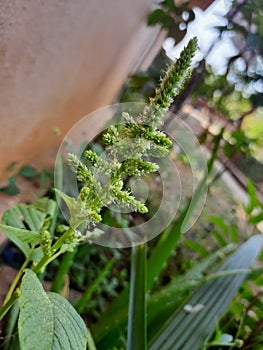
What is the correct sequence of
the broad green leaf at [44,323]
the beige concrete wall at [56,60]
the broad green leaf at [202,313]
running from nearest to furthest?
the broad green leaf at [44,323] → the broad green leaf at [202,313] → the beige concrete wall at [56,60]

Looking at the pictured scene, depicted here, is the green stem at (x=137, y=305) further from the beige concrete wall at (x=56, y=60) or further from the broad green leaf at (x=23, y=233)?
the beige concrete wall at (x=56, y=60)

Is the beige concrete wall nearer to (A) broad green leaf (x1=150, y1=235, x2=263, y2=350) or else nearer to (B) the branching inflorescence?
(B) the branching inflorescence

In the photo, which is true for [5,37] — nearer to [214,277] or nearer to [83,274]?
[214,277]

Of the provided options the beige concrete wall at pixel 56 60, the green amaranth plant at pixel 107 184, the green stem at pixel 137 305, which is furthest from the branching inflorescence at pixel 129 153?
the beige concrete wall at pixel 56 60

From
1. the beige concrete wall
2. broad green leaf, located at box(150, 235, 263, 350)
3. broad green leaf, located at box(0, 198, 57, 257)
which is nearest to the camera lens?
broad green leaf, located at box(0, 198, 57, 257)

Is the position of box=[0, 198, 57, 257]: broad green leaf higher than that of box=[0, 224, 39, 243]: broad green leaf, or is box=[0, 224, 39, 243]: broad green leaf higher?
box=[0, 224, 39, 243]: broad green leaf

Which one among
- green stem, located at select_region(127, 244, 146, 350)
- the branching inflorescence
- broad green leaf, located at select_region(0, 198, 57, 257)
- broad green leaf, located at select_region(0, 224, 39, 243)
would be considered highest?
the branching inflorescence

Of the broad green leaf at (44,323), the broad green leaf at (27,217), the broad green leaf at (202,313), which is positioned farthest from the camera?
the broad green leaf at (202,313)

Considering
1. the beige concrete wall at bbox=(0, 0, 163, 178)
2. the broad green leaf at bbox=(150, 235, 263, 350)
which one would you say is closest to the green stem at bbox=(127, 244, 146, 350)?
the broad green leaf at bbox=(150, 235, 263, 350)

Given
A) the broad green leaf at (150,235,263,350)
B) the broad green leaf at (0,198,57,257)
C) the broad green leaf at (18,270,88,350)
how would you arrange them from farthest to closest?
1. the broad green leaf at (150,235,263,350)
2. the broad green leaf at (0,198,57,257)
3. the broad green leaf at (18,270,88,350)
